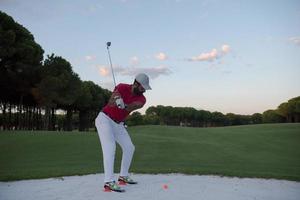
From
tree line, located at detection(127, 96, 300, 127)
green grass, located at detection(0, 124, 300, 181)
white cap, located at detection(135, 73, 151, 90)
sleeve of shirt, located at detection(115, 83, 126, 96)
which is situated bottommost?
green grass, located at detection(0, 124, 300, 181)

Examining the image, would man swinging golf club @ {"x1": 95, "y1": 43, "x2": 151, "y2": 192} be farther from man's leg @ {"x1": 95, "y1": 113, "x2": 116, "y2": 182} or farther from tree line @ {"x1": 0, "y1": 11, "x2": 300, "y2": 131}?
tree line @ {"x1": 0, "y1": 11, "x2": 300, "y2": 131}

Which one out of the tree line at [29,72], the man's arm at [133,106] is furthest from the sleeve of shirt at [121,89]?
the tree line at [29,72]

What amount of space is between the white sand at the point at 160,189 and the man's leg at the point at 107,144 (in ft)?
1.36

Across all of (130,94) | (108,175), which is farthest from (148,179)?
(130,94)

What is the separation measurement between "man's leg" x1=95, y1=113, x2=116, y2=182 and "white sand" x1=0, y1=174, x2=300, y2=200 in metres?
0.41

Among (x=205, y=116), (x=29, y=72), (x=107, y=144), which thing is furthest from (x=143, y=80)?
(x=205, y=116)

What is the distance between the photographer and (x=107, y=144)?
7.32 m

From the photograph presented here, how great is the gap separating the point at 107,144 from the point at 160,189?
1450 millimetres

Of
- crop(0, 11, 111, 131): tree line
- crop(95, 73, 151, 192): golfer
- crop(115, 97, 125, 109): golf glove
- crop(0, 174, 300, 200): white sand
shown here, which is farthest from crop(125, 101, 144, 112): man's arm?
crop(0, 11, 111, 131): tree line

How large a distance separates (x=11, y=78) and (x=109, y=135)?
37878 millimetres

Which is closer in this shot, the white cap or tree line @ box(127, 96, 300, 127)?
the white cap

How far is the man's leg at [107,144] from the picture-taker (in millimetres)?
7215

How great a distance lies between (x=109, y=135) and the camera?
7.39m

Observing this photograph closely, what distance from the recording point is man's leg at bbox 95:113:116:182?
7.21 metres
